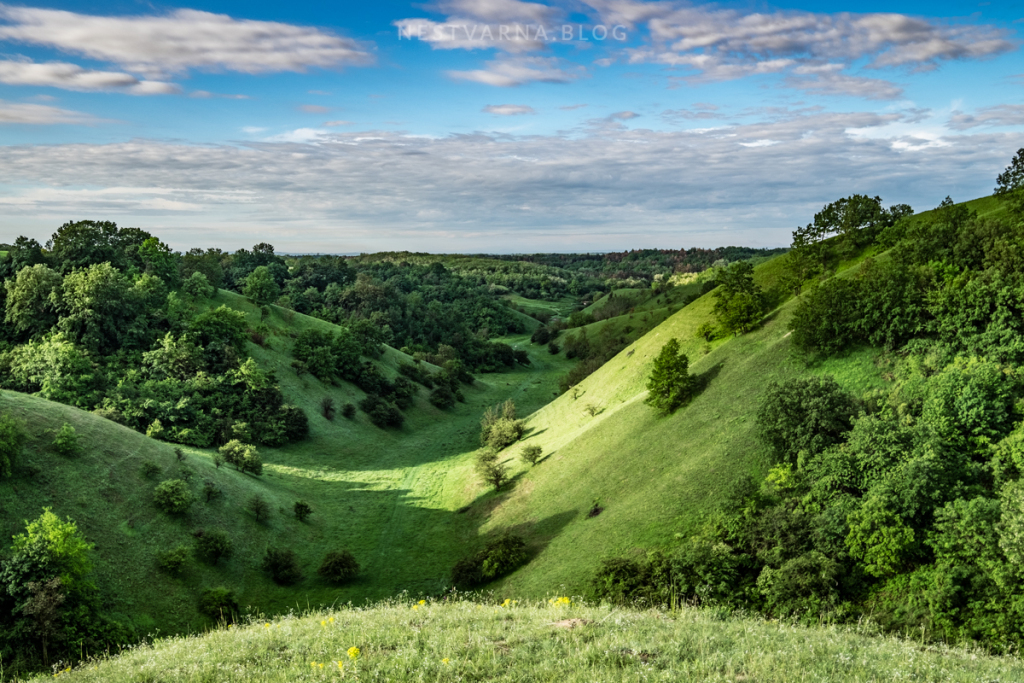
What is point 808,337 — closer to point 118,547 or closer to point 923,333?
point 923,333

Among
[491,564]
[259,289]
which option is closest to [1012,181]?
[491,564]

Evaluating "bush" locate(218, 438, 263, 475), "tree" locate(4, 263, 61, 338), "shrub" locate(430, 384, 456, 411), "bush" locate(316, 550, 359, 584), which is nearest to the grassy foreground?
"bush" locate(316, 550, 359, 584)

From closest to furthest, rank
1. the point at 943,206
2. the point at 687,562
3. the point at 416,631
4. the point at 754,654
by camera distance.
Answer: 1. the point at 754,654
2. the point at 416,631
3. the point at 687,562
4. the point at 943,206

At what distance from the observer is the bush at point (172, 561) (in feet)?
104

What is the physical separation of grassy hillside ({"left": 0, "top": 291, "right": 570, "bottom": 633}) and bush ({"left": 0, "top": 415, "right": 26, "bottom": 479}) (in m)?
0.62

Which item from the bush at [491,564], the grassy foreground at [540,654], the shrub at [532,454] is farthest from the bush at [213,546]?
the grassy foreground at [540,654]

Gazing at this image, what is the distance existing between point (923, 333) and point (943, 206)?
85.9 ft

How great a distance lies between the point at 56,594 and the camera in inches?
969

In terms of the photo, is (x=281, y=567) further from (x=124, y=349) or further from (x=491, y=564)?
(x=124, y=349)

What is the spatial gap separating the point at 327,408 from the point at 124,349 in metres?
24.4

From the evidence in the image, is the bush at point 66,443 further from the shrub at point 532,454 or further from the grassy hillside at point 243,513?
the shrub at point 532,454

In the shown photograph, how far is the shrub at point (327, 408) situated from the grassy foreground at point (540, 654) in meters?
58.7

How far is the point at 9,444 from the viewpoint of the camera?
31641 millimetres

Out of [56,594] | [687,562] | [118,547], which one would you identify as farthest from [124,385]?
[687,562]
